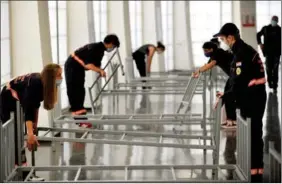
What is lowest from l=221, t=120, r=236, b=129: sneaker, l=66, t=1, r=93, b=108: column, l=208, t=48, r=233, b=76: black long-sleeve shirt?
l=221, t=120, r=236, b=129: sneaker

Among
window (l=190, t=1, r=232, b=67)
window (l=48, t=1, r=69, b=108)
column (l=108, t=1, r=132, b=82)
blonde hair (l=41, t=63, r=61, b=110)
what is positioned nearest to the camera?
blonde hair (l=41, t=63, r=61, b=110)

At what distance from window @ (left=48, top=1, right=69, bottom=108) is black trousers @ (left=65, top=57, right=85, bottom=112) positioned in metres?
2.02

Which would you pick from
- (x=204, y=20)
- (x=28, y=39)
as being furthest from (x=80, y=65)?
(x=204, y=20)

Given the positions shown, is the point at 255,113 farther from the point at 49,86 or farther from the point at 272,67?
the point at 272,67

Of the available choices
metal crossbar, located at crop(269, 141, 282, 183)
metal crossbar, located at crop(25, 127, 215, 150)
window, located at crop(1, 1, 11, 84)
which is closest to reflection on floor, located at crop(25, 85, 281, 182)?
metal crossbar, located at crop(25, 127, 215, 150)

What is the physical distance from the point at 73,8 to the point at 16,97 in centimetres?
733

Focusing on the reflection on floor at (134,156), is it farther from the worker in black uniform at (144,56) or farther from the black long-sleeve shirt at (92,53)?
the worker in black uniform at (144,56)

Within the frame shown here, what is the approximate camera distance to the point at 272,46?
15375 mm

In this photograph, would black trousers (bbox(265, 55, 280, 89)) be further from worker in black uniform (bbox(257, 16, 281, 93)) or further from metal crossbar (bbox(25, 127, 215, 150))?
metal crossbar (bbox(25, 127, 215, 150))

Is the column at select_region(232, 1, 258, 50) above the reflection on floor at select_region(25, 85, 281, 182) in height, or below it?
above

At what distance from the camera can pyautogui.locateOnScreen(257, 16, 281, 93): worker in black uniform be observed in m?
15.0

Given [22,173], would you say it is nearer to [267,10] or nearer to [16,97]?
[16,97]

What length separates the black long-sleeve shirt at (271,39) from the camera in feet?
49.3

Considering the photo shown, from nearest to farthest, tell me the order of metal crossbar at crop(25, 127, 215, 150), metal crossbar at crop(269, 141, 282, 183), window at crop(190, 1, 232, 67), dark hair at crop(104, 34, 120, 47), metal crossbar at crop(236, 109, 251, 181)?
metal crossbar at crop(269, 141, 282, 183) → metal crossbar at crop(236, 109, 251, 181) → metal crossbar at crop(25, 127, 215, 150) → dark hair at crop(104, 34, 120, 47) → window at crop(190, 1, 232, 67)
